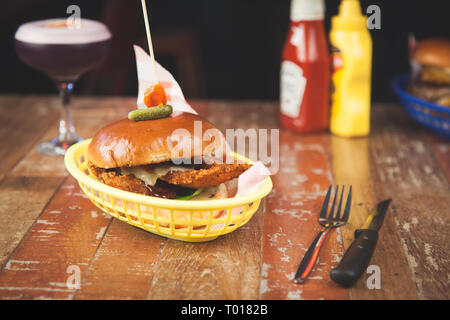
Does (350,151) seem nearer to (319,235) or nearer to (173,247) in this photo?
(319,235)

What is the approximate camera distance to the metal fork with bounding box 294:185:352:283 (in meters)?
0.82

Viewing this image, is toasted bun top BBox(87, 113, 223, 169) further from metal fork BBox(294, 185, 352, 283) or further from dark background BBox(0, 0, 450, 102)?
dark background BBox(0, 0, 450, 102)

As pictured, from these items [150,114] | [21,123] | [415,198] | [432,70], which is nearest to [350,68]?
[432,70]

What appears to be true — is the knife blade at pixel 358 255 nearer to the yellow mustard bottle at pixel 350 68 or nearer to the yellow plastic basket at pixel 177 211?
the yellow plastic basket at pixel 177 211

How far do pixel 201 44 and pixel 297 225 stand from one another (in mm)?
2356

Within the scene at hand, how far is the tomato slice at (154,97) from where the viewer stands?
0.95m

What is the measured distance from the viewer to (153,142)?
2.84ft

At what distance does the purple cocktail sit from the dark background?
4.50 ft

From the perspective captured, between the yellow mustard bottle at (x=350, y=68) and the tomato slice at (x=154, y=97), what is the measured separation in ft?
2.21

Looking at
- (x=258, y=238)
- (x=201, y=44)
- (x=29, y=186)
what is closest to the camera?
(x=258, y=238)

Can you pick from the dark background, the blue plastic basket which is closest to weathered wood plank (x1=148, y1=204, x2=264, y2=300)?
the blue plastic basket

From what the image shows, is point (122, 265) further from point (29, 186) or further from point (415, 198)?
point (415, 198)

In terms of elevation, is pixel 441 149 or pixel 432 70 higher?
pixel 432 70

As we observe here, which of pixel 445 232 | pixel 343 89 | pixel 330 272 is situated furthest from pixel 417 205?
pixel 343 89
